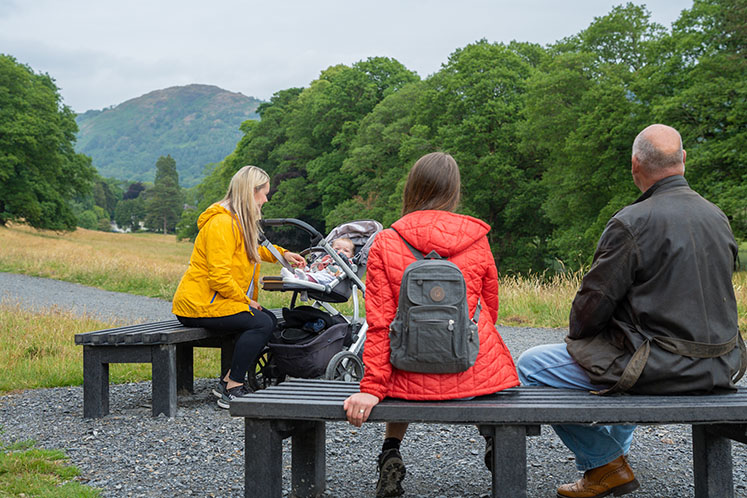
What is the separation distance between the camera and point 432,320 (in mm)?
2893

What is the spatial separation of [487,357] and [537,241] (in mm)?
29875

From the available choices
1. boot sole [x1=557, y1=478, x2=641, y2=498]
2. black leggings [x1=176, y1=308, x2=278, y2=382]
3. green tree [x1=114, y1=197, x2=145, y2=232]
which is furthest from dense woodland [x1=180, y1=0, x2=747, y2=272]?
green tree [x1=114, y1=197, x2=145, y2=232]

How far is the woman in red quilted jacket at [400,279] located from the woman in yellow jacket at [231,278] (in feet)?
7.85

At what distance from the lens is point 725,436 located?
3.15 meters

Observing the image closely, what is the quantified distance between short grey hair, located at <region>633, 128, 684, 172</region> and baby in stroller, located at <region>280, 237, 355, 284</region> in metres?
2.91

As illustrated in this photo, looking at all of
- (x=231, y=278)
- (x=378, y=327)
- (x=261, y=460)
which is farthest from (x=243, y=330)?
(x=378, y=327)

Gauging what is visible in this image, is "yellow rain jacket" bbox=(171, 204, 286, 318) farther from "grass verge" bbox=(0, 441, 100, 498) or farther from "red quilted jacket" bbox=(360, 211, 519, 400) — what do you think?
"red quilted jacket" bbox=(360, 211, 519, 400)

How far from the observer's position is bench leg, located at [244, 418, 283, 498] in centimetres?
314

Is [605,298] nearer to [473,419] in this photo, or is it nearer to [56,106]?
[473,419]

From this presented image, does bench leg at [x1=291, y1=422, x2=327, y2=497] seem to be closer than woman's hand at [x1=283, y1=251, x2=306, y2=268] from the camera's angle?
Yes

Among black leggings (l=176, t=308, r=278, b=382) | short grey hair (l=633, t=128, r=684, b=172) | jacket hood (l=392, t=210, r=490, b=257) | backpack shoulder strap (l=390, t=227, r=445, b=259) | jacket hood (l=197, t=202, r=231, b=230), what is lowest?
black leggings (l=176, t=308, r=278, b=382)

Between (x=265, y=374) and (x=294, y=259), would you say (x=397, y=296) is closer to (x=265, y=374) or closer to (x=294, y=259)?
(x=294, y=259)

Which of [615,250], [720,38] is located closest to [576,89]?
[720,38]

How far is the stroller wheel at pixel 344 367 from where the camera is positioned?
5.23 meters
